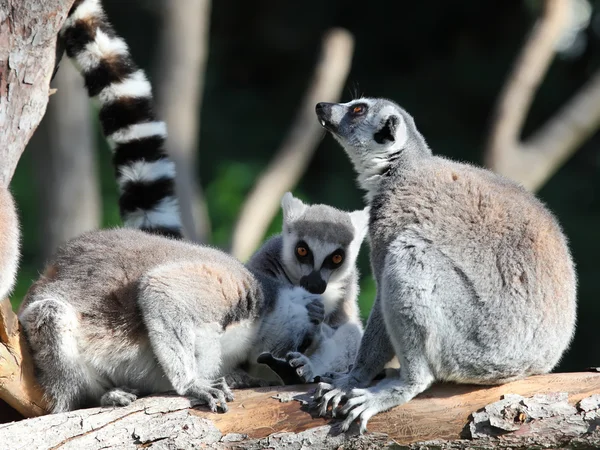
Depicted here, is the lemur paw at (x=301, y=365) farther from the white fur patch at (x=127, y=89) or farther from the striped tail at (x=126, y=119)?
the white fur patch at (x=127, y=89)

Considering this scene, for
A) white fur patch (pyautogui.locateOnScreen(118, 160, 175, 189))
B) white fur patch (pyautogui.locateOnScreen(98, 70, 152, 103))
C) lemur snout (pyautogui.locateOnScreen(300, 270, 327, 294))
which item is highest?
white fur patch (pyautogui.locateOnScreen(98, 70, 152, 103))

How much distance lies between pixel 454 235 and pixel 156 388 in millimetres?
1627

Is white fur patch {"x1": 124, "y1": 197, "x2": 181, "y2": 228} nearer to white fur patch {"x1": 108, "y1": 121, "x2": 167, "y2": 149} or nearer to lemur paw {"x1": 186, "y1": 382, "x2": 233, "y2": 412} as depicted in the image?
white fur patch {"x1": 108, "y1": 121, "x2": 167, "y2": 149}

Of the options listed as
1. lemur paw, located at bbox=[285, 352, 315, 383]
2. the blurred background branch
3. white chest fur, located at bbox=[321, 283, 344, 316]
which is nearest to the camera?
lemur paw, located at bbox=[285, 352, 315, 383]

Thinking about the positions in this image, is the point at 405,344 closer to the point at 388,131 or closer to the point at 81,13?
the point at 388,131

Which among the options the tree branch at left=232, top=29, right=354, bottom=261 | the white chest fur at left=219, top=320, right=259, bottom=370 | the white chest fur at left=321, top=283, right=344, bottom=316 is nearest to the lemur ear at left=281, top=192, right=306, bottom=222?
the white chest fur at left=321, top=283, right=344, bottom=316

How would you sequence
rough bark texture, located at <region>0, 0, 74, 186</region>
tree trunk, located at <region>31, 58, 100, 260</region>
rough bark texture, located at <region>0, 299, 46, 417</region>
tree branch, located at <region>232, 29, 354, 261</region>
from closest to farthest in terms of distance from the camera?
rough bark texture, located at <region>0, 299, 46, 417</region> < rough bark texture, located at <region>0, 0, 74, 186</region> < tree branch, located at <region>232, 29, 354, 261</region> < tree trunk, located at <region>31, 58, 100, 260</region>

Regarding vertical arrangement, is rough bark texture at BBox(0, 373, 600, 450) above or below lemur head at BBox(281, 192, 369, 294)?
below

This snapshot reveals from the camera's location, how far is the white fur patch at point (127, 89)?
502 cm

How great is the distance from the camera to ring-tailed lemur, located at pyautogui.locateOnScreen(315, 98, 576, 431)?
3602 millimetres

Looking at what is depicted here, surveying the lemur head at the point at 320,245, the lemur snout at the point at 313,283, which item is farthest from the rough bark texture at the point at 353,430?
the lemur head at the point at 320,245

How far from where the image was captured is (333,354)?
173 inches

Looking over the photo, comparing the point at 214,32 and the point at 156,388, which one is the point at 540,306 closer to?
the point at 156,388

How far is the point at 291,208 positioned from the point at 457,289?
1.90 meters
